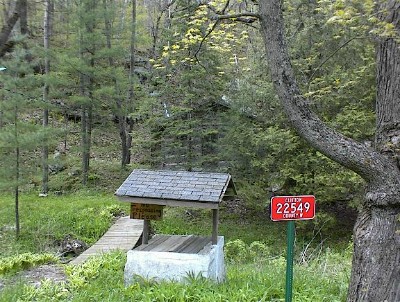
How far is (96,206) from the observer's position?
15547 millimetres

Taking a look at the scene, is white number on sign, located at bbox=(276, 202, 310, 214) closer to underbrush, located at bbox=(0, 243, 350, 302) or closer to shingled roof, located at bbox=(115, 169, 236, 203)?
underbrush, located at bbox=(0, 243, 350, 302)

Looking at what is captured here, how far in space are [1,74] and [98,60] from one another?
28.2 feet

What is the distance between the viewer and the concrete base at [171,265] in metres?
6.33

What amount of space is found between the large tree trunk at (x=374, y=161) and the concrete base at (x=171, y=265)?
222 centimetres

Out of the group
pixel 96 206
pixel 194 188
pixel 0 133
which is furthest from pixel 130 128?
pixel 194 188

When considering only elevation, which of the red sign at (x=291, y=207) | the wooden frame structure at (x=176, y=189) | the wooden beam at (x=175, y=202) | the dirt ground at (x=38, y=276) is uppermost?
the red sign at (x=291, y=207)

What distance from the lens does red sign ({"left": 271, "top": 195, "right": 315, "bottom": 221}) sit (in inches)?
156

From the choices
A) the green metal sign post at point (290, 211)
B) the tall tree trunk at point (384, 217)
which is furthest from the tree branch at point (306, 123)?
the green metal sign post at point (290, 211)

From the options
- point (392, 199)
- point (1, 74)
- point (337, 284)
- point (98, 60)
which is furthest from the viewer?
point (98, 60)

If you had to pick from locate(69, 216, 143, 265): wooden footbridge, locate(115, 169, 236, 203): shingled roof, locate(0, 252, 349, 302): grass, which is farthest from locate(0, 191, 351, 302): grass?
locate(115, 169, 236, 203): shingled roof

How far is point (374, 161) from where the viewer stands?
4.57 m

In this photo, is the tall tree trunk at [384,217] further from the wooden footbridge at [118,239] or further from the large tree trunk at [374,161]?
the wooden footbridge at [118,239]

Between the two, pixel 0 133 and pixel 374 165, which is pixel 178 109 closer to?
pixel 0 133

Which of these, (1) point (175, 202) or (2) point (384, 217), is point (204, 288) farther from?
(2) point (384, 217)
